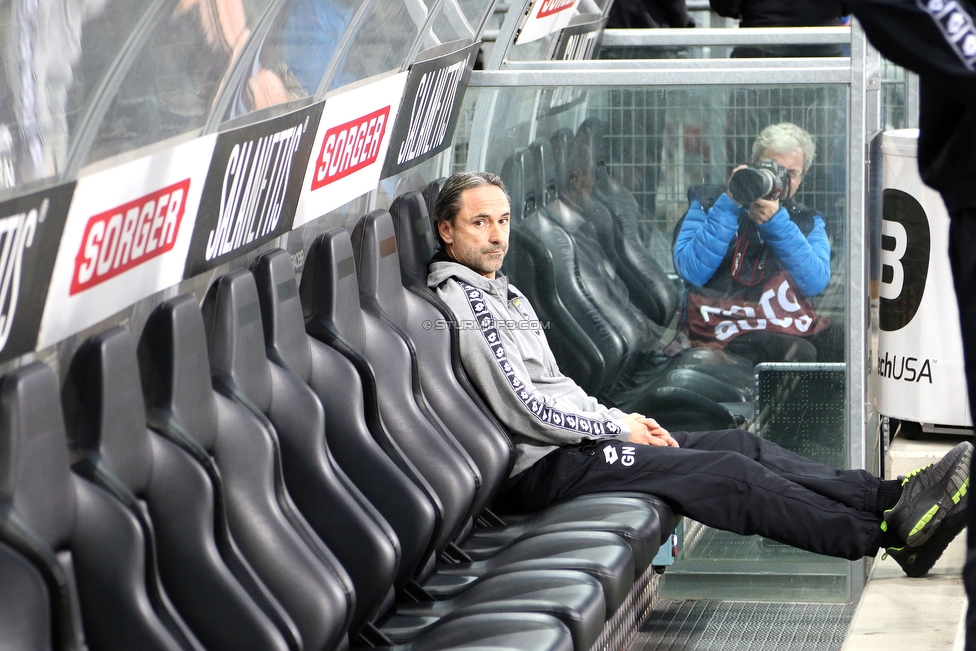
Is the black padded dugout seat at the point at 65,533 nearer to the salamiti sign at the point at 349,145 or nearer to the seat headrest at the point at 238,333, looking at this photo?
the seat headrest at the point at 238,333

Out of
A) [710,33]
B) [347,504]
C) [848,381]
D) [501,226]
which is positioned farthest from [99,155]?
[710,33]

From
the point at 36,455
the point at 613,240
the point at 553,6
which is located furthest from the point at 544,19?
the point at 36,455

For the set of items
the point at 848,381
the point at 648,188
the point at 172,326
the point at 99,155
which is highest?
the point at 99,155

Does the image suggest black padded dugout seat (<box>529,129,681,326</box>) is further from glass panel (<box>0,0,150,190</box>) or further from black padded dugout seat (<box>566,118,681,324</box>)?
glass panel (<box>0,0,150,190</box>)

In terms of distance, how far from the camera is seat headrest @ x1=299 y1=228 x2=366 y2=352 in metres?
2.73

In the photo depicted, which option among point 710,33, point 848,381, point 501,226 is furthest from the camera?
point 710,33

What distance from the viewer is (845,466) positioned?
359cm

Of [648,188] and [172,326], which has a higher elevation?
[172,326]

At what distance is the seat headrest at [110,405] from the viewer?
189cm

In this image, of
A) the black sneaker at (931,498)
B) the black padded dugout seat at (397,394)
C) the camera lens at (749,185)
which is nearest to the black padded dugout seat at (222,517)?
the black padded dugout seat at (397,394)

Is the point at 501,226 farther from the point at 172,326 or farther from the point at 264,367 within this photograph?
the point at 172,326

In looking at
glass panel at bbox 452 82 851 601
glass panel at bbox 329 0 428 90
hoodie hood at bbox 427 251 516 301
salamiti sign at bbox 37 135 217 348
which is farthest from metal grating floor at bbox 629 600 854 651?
salamiti sign at bbox 37 135 217 348

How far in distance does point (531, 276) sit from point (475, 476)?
1.02 m

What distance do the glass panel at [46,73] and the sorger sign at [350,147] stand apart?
2.60ft
